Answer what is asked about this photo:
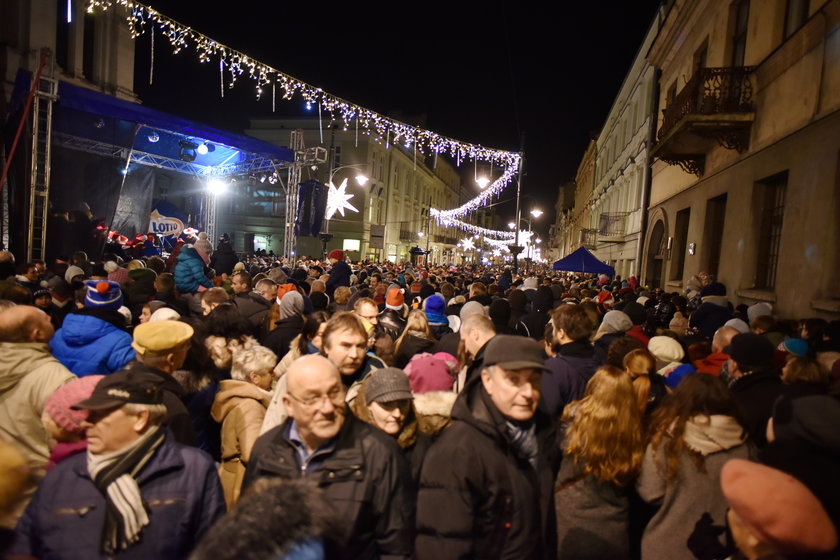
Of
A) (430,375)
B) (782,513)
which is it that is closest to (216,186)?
(430,375)

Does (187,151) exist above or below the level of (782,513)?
above

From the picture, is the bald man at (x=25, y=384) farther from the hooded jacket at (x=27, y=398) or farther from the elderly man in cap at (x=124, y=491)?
the elderly man in cap at (x=124, y=491)

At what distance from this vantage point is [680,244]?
554 inches

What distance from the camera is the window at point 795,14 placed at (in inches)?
314

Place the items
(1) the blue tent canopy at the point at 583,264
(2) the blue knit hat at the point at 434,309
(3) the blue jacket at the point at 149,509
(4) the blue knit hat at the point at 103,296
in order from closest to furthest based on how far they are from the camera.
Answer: (3) the blue jacket at the point at 149,509, (4) the blue knit hat at the point at 103,296, (2) the blue knit hat at the point at 434,309, (1) the blue tent canopy at the point at 583,264

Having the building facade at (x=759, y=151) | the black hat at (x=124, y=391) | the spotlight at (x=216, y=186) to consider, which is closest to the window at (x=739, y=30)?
the building facade at (x=759, y=151)

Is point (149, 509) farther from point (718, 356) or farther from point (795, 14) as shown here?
point (795, 14)

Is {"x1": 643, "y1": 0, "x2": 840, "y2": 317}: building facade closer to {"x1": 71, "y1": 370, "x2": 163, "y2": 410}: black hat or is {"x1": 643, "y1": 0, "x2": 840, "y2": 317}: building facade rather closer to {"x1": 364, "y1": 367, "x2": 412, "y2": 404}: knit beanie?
{"x1": 364, "y1": 367, "x2": 412, "y2": 404}: knit beanie

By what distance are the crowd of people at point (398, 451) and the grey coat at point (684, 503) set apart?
0.03 ft

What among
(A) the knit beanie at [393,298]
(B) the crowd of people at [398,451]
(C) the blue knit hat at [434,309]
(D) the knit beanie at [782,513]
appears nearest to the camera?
(D) the knit beanie at [782,513]

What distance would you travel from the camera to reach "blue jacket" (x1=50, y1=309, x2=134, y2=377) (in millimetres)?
3598

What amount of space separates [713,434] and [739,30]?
1188 cm

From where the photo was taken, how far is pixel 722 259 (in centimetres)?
1046

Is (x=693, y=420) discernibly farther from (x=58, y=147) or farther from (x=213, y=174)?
(x=213, y=174)
